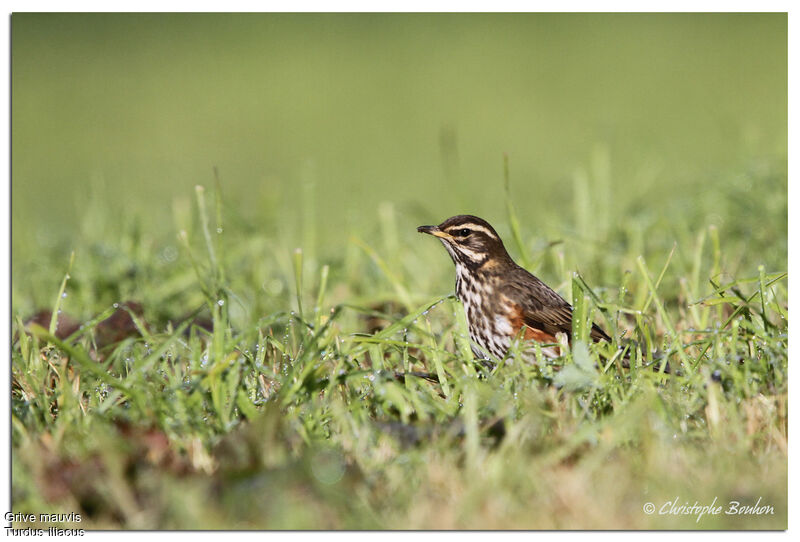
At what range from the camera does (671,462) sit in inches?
140

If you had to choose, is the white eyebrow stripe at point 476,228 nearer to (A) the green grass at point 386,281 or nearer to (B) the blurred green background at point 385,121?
(A) the green grass at point 386,281

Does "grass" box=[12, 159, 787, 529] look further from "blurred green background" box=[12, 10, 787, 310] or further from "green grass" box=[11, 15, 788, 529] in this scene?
"blurred green background" box=[12, 10, 787, 310]

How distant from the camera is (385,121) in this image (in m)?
14.8

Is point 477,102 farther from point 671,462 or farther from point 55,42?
point 671,462

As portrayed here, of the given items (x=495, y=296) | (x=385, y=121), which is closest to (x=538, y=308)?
(x=495, y=296)

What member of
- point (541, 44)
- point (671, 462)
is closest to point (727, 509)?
point (671, 462)

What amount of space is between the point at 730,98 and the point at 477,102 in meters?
4.16

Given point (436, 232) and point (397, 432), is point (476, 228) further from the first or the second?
point (397, 432)

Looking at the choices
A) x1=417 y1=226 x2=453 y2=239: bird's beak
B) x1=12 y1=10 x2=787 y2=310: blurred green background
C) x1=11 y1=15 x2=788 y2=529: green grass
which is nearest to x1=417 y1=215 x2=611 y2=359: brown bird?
x1=417 y1=226 x2=453 y2=239: bird's beak

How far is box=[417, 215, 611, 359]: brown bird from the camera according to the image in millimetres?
5297

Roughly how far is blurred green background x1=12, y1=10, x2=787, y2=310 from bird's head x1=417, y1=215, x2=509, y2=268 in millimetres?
1300

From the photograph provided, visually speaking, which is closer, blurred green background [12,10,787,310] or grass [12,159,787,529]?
grass [12,159,787,529]

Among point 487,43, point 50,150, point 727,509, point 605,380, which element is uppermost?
point 487,43

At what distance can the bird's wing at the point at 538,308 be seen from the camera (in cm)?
536
